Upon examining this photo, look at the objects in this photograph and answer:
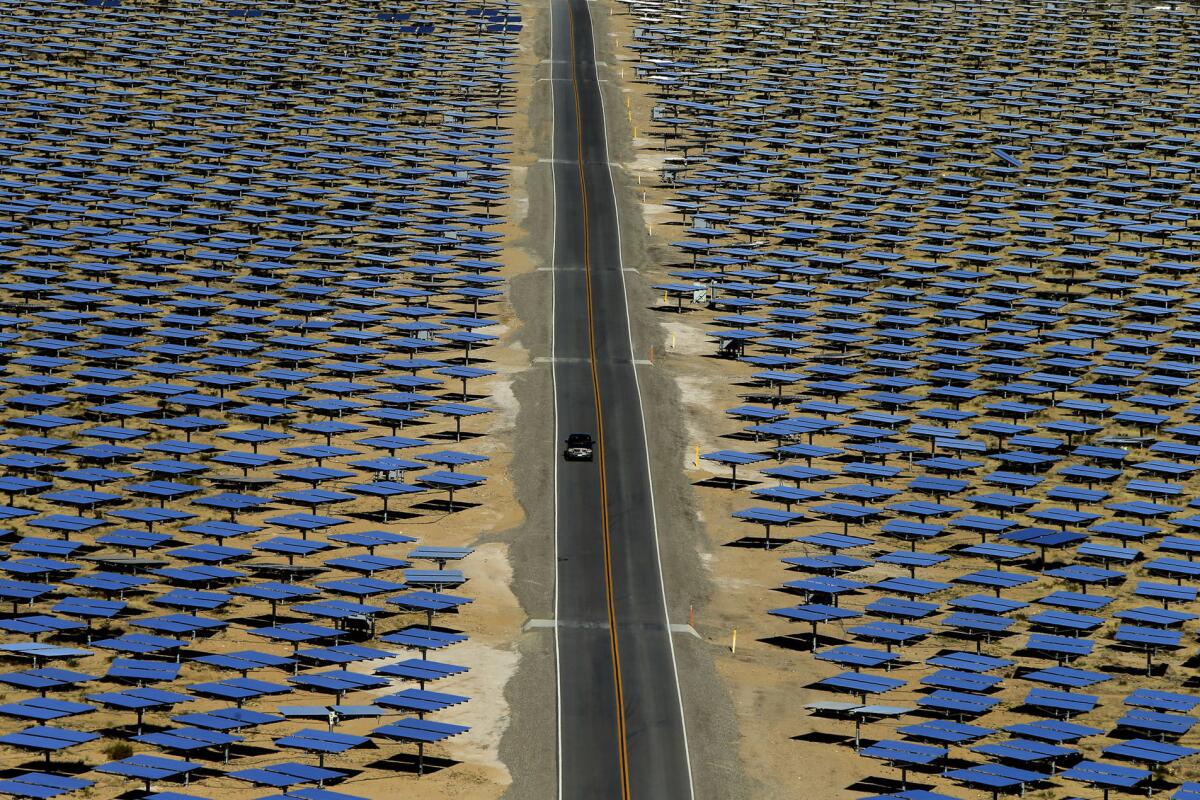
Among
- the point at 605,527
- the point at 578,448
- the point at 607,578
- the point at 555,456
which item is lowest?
the point at 607,578

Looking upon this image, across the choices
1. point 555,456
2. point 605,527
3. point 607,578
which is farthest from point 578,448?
point 607,578

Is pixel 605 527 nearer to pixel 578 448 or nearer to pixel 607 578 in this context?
pixel 607 578

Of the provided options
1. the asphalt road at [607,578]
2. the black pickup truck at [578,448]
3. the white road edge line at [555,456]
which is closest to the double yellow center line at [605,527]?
the asphalt road at [607,578]

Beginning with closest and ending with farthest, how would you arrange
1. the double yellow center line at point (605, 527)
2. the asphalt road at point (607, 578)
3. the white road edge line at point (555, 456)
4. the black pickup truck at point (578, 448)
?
the asphalt road at point (607, 578) → the double yellow center line at point (605, 527) → the white road edge line at point (555, 456) → the black pickup truck at point (578, 448)

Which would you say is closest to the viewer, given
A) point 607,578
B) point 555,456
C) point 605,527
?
point 607,578

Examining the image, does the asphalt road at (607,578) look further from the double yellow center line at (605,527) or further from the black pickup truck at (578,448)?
the black pickup truck at (578,448)

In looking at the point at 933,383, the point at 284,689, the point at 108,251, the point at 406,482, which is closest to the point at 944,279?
the point at 933,383

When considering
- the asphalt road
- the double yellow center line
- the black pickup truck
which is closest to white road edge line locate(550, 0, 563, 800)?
the asphalt road
